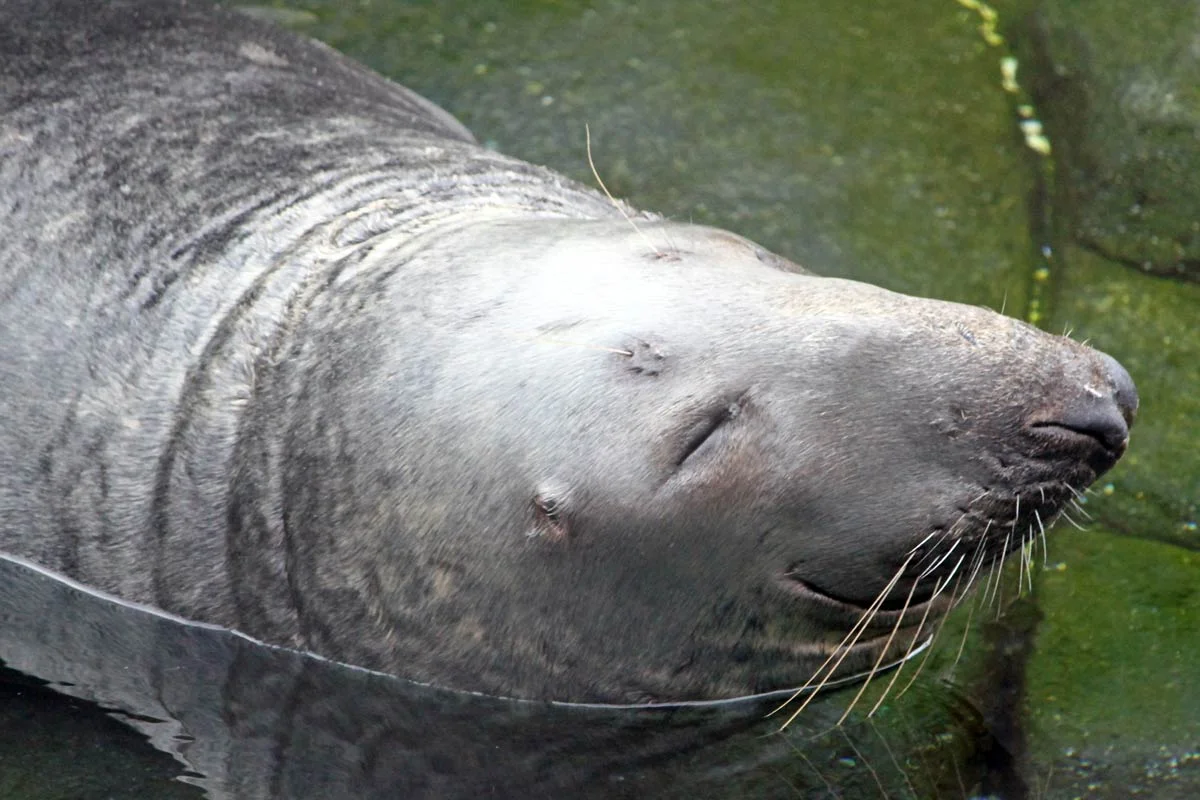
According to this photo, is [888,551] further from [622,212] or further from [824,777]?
[622,212]

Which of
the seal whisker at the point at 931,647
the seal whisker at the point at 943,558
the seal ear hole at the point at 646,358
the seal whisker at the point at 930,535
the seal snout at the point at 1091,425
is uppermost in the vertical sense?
the seal ear hole at the point at 646,358

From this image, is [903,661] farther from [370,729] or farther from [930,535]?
[370,729]

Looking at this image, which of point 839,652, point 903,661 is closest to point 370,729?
point 839,652

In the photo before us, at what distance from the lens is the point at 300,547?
13.4 feet

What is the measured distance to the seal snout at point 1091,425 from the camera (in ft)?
12.0

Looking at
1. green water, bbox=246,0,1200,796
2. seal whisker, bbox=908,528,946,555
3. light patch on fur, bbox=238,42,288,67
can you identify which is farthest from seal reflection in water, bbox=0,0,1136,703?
green water, bbox=246,0,1200,796

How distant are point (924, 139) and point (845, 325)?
3.04m

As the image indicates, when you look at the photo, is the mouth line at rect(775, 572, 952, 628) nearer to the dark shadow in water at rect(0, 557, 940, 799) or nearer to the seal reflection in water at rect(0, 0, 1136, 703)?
the seal reflection in water at rect(0, 0, 1136, 703)

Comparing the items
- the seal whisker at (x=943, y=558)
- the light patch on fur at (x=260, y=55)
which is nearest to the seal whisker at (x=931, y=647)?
the seal whisker at (x=943, y=558)

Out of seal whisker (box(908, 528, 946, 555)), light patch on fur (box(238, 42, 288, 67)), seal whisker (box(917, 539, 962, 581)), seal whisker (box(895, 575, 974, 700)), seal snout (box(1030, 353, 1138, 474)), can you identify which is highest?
light patch on fur (box(238, 42, 288, 67))

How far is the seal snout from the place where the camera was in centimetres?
367

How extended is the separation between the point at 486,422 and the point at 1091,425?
138 cm

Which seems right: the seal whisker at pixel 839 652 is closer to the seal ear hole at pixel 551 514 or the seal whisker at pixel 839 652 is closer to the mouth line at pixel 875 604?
the mouth line at pixel 875 604

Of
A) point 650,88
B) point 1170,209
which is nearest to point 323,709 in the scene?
point 650,88
